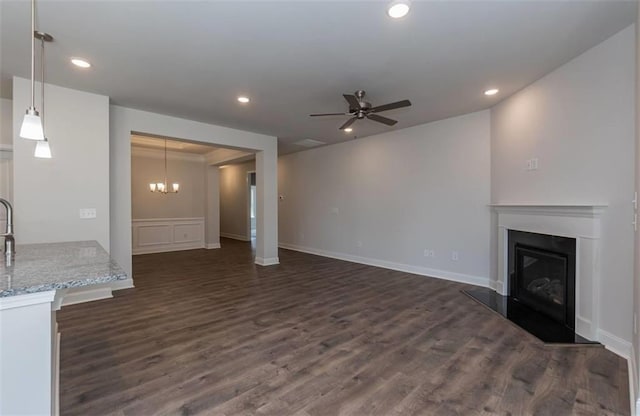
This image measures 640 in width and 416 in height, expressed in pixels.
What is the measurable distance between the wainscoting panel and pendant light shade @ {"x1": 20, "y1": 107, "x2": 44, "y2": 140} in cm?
604

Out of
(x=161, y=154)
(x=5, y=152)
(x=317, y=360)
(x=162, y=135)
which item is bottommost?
(x=317, y=360)

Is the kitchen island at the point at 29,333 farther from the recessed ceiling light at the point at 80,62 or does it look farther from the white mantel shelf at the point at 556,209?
the white mantel shelf at the point at 556,209

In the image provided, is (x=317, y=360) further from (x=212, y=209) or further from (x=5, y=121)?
(x=212, y=209)

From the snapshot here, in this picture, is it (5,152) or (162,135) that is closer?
(5,152)

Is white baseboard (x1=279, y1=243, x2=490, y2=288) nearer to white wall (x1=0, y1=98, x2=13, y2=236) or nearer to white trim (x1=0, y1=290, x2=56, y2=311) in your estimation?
white trim (x1=0, y1=290, x2=56, y2=311)

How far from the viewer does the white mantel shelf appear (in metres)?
2.67

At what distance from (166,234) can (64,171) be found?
4.41 metres

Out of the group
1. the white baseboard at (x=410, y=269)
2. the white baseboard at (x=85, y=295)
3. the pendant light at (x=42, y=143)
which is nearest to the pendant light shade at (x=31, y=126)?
the pendant light at (x=42, y=143)

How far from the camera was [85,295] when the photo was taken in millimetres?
3764

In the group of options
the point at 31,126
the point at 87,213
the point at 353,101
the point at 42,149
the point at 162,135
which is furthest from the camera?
the point at 162,135

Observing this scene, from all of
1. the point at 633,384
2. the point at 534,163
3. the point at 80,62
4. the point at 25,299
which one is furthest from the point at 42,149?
the point at 534,163

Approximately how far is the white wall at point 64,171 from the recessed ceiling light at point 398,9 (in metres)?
3.86

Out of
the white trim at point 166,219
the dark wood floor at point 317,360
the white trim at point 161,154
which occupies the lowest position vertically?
the dark wood floor at point 317,360

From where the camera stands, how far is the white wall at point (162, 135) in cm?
431
